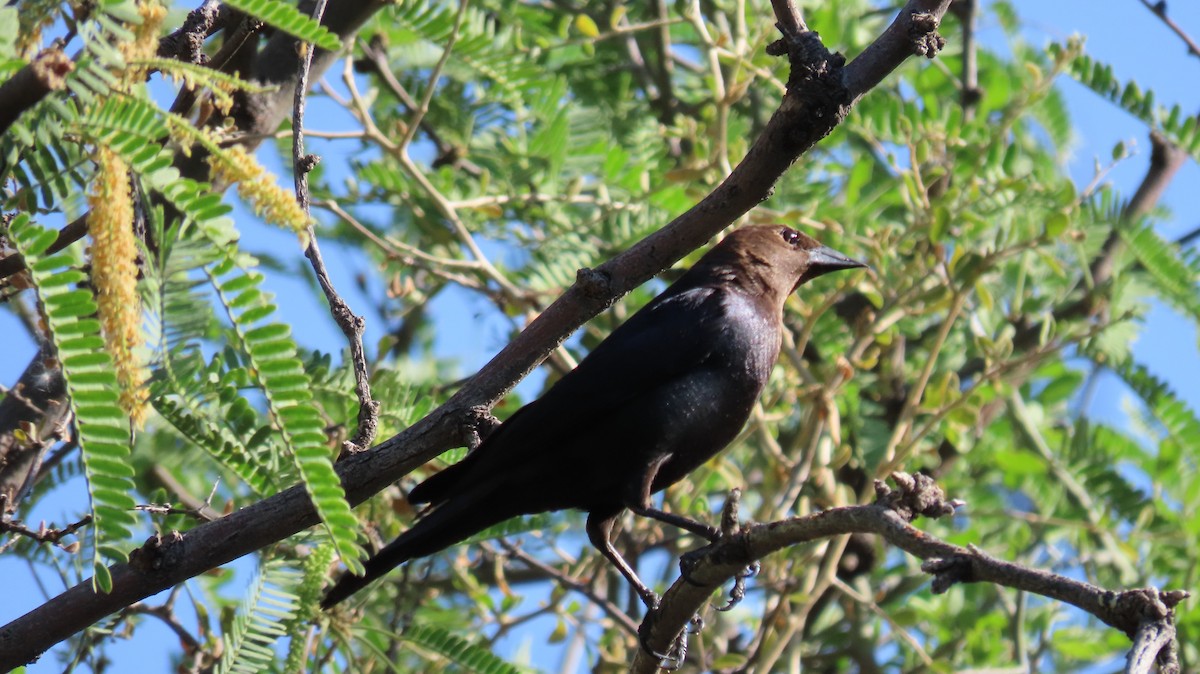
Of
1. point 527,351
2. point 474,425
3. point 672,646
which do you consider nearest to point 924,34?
point 527,351

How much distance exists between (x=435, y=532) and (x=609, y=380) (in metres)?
Answer: 0.74

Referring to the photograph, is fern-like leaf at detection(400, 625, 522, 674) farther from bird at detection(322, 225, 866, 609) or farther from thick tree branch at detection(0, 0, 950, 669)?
thick tree branch at detection(0, 0, 950, 669)

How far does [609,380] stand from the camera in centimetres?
405

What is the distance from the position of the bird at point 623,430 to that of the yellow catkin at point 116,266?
1.42m

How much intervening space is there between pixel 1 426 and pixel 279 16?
64.7 inches

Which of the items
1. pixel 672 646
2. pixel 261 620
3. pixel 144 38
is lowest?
pixel 672 646

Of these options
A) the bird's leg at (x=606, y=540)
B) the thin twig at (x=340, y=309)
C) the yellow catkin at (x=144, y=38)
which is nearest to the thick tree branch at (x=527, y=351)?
the thin twig at (x=340, y=309)

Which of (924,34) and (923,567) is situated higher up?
(924,34)

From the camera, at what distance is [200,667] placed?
3936mm

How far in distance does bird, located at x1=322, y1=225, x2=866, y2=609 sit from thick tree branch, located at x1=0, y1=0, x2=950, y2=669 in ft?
2.16

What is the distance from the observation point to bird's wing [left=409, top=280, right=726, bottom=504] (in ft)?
12.2

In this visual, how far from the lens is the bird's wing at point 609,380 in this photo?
12.2ft

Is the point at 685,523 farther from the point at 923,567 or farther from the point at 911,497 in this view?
the point at 923,567

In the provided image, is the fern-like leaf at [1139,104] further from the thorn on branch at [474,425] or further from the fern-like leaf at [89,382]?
the fern-like leaf at [89,382]
